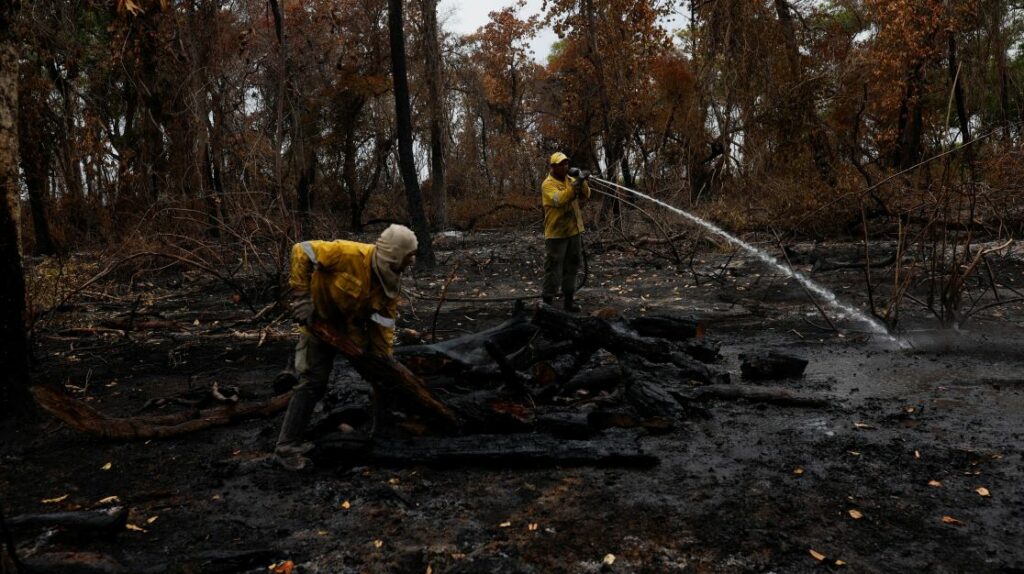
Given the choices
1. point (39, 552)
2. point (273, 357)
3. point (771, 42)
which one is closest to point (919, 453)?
point (39, 552)

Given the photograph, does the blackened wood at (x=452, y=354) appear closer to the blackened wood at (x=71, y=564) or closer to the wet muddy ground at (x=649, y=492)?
the wet muddy ground at (x=649, y=492)

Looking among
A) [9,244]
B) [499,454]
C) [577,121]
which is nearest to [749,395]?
[499,454]

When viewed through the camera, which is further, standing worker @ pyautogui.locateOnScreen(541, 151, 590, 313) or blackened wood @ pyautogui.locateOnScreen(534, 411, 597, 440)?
standing worker @ pyautogui.locateOnScreen(541, 151, 590, 313)

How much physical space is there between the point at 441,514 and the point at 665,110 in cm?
2627

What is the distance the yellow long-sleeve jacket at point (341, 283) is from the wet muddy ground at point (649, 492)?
0.96 m

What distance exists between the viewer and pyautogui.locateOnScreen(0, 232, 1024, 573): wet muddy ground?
10.3ft

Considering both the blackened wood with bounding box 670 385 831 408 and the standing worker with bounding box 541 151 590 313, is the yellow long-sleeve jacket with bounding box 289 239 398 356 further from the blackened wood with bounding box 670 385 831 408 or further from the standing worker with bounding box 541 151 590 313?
the standing worker with bounding box 541 151 590 313

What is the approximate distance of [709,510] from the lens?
3.55 m

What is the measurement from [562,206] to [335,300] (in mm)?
4445

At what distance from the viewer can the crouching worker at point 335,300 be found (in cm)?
403

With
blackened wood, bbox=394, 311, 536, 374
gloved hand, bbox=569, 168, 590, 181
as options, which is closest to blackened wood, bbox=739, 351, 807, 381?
blackened wood, bbox=394, 311, 536, 374

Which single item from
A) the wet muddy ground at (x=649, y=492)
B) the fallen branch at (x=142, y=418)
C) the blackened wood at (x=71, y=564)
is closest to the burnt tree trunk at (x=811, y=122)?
the wet muddy ground at (x=649, y=492)

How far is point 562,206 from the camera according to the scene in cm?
809

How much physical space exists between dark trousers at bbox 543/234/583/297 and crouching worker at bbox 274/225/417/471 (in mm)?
4203
